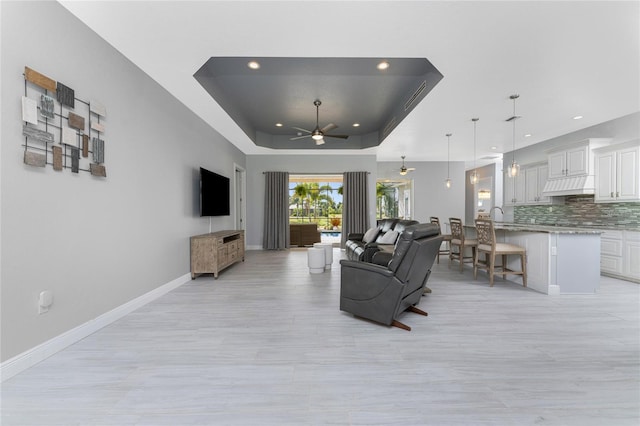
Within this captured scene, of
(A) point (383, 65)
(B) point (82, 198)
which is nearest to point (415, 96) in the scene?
(A) point (383, 65)

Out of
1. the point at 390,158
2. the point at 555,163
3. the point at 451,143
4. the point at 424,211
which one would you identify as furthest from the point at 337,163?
Answer: the point at 555,163

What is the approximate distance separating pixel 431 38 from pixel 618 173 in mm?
4705

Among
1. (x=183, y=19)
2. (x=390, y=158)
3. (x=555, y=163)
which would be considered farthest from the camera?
(x=390, y=158)

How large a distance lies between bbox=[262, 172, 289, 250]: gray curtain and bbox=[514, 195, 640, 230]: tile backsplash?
6.44m

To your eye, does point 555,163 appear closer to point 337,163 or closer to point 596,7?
point 596,7

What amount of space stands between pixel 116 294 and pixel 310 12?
330cm

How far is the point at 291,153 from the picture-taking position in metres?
7.37

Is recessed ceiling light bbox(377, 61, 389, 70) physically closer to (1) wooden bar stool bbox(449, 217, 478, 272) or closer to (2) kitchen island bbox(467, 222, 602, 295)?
(1) wooden bar stool bbox(449, 217, 478, 272)

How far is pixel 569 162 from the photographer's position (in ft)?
16.9

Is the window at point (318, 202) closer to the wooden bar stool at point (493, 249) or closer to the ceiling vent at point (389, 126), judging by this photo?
the ceiling vent at point (389, 126)

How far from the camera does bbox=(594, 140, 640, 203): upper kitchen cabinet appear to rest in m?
4.23

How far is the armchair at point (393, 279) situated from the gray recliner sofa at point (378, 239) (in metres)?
1.24

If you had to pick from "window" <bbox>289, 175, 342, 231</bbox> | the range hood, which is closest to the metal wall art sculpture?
the range hood

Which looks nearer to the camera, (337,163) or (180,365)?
(180,365)
